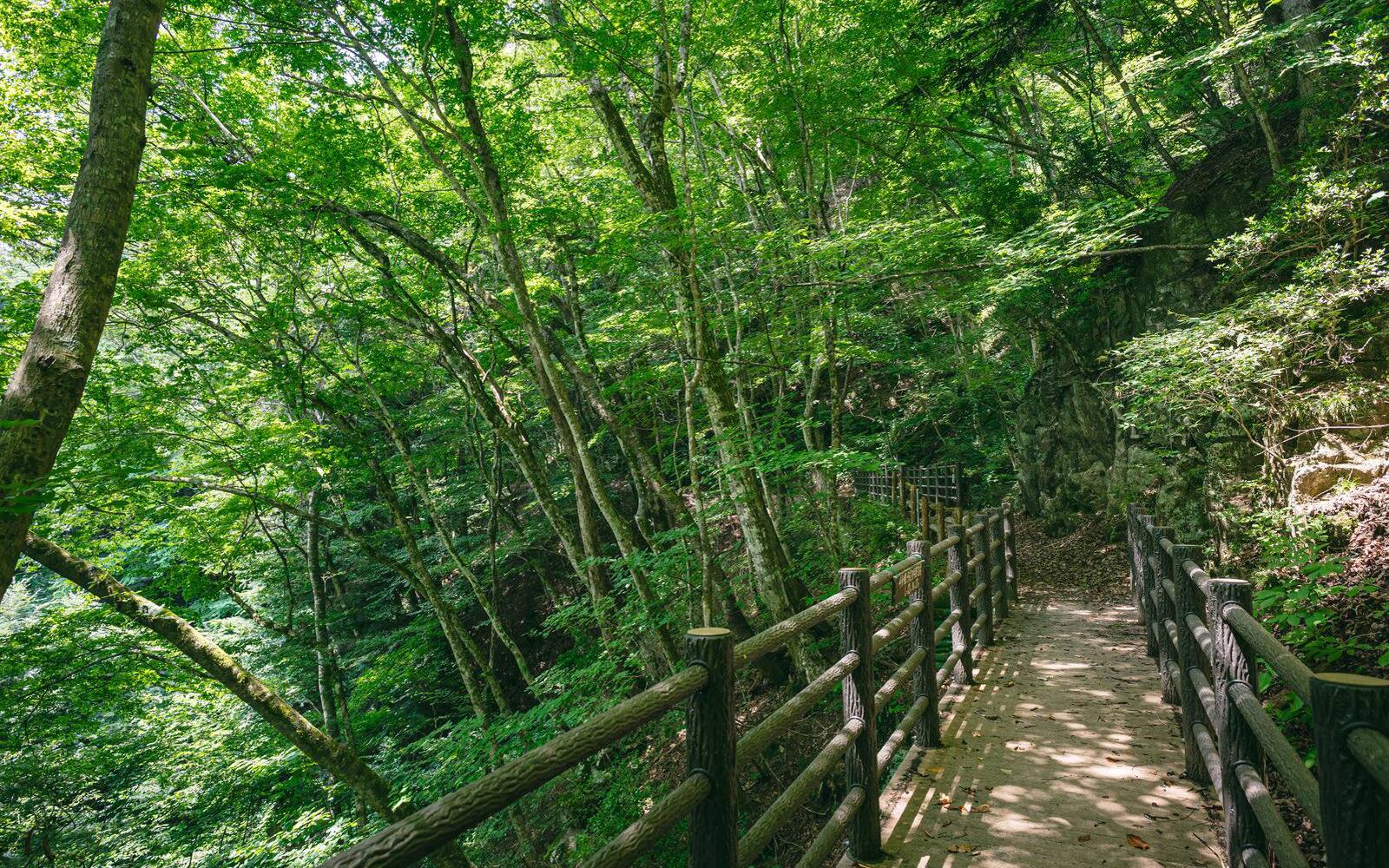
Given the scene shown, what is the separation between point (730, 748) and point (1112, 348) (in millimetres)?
10975

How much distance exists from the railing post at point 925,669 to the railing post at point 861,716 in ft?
3.33

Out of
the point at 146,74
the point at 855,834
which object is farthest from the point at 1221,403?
the point at 146,74

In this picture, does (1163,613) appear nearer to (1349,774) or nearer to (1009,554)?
(1349,774)

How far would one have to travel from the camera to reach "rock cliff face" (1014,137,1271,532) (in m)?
Result: 8.49

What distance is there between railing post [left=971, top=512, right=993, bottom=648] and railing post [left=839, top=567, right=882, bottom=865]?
10.4 feet

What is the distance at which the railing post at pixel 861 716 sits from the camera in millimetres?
3004

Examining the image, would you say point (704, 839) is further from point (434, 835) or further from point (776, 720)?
point (434, 835)

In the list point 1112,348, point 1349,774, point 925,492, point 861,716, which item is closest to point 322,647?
point 861,716

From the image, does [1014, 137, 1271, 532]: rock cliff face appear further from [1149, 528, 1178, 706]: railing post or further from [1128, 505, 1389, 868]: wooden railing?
Result: [1128, 505, 1389, 868]: wooden railing

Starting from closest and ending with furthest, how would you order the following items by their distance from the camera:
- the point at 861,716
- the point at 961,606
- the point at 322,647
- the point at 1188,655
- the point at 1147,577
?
the point at 861,716 < the point at 1188,655 < the point at 961,606 < the point at 1147,577 < the point at 322,647

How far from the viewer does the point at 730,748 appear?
79.5 inches

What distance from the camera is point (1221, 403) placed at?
578cm

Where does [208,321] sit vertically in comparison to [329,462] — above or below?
above

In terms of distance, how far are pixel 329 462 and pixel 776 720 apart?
10.5 m
